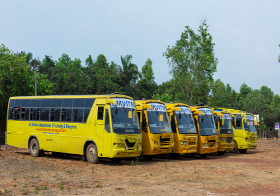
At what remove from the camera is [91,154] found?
57.0ft

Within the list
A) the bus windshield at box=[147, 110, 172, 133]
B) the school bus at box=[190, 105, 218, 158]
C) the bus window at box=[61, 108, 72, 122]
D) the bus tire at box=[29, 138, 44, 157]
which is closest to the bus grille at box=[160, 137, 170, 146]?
the bus windshield at box=[147, 110, 172, 133]

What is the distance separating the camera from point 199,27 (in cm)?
5028

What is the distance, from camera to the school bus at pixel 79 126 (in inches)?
653

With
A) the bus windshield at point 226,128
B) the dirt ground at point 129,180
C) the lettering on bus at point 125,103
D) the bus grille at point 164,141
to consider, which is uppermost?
the lettering on bus at point 125,103

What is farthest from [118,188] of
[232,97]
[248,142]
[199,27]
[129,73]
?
[232,97]

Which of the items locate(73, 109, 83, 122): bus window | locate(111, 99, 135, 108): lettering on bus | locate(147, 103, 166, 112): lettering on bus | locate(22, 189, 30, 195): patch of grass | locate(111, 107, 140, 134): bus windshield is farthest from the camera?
locate(147, 103, 166, 112): lettering on bus

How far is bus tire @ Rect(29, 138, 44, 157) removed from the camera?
2035cm

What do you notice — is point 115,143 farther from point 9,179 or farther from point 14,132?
point 14,132

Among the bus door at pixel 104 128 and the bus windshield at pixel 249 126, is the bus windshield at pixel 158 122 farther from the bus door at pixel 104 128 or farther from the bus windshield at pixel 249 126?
the bus windshield at pixel 249 126

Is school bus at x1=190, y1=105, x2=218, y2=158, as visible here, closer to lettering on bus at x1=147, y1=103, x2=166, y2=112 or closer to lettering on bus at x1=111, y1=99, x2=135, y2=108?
lettering on bus at x1=147, y1=103, x2=166, y2=112

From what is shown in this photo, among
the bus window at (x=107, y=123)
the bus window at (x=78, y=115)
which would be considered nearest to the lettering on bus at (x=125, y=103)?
the bus window at (x=107, y=123)

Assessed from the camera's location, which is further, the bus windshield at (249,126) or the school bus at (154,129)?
the bus windshield at (249,126)

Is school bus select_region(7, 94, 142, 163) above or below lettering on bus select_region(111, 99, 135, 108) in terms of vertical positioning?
below

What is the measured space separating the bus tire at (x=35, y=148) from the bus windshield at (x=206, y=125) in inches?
372
